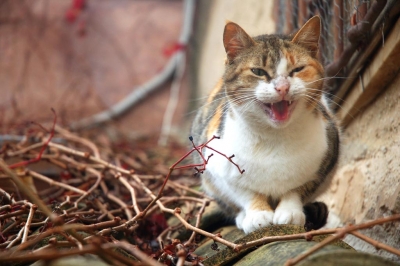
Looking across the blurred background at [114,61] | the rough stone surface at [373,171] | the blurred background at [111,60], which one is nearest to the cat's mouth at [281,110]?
the rough stone surface at [373,171]

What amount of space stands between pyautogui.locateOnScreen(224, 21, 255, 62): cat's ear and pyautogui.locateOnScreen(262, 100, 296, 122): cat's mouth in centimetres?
29

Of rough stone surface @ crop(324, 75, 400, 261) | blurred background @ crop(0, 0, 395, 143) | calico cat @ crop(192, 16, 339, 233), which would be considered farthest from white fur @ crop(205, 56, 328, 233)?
blurred background @ crop(0, 0, 395, 143)

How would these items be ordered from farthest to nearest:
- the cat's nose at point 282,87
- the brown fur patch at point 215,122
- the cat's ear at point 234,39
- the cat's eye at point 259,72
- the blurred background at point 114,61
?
the blurred background at point 114,61, the brown fur patch at point 215,122, the cat's ear at point 234,39, the cat's eye at point 259,72, the cat's nose at point 282,87

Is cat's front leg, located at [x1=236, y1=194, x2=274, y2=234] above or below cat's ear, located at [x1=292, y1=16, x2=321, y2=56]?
below

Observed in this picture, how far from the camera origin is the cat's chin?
1534 millimetres

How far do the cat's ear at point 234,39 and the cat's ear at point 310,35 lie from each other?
0.53 ft

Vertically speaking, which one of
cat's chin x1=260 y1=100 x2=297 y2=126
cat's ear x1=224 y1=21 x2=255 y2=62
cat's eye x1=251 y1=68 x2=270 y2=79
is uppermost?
cat's ear x1=224 y1=21 x2=255 y2=62

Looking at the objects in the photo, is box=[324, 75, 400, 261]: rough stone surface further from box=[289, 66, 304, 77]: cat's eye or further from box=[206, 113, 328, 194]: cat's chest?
box=[289, 66, 304, 77]: cat's eye

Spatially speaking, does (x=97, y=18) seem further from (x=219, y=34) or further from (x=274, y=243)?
(x=274, y=243)

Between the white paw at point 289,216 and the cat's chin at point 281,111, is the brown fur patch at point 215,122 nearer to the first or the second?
the cat's chin at point 281,111

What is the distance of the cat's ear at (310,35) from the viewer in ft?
5.37

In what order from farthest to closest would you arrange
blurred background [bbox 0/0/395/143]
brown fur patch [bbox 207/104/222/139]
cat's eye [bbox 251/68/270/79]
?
blurred background [bbox 0/0/395/143], brown fur patch [bbox 207/104/222/139], cat's eye [bbox 251/68/270/79]

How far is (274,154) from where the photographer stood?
1.61 m

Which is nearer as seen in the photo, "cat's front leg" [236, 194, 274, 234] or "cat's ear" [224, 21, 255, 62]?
"cat's front leg" [236, 194, 274, 234]
